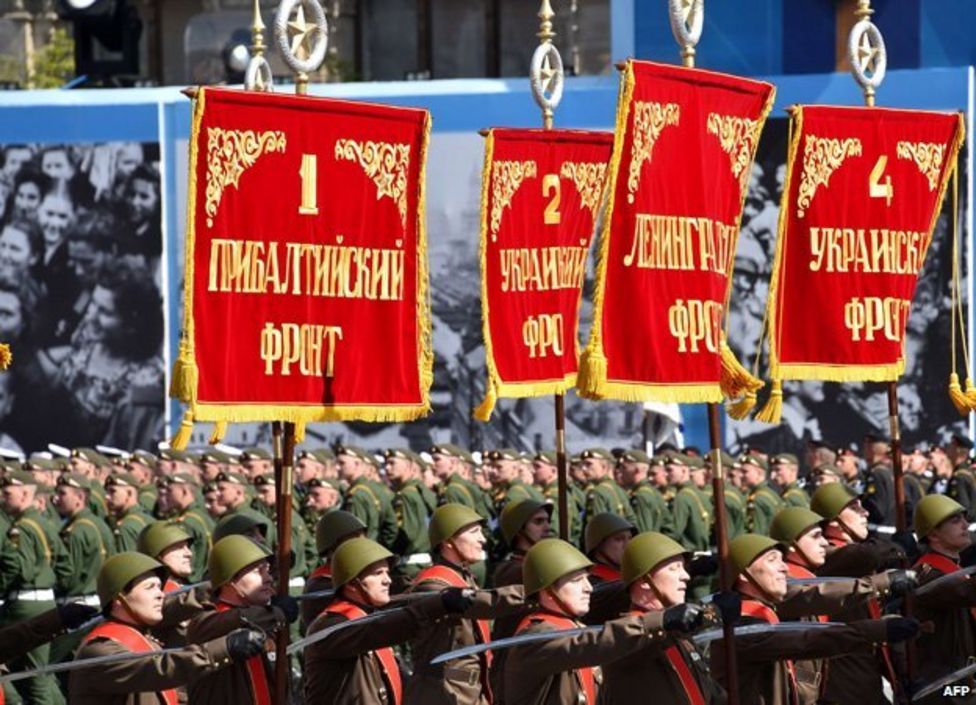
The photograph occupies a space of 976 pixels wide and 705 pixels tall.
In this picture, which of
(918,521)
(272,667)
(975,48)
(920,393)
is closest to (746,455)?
(920,393)

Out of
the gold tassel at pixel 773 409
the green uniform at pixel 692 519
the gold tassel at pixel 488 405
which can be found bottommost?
the green uniform at pixel 692 519

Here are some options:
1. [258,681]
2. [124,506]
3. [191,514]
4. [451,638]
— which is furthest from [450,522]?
[124,506]

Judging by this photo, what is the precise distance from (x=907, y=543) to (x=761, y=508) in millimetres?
7246

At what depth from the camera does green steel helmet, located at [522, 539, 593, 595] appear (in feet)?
35.9

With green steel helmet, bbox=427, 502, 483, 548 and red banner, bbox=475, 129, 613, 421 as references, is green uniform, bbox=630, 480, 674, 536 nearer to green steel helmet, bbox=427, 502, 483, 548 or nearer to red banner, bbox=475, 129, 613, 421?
red banner, bbox=475, 129, 613, 421

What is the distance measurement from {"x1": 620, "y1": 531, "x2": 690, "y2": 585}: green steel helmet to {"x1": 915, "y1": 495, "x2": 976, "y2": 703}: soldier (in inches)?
99.4

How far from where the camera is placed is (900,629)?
10773mm

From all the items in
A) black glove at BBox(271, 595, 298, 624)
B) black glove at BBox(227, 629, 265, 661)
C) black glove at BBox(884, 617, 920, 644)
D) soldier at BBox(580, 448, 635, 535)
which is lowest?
soldier at BBox(580, 448, 635, 535)

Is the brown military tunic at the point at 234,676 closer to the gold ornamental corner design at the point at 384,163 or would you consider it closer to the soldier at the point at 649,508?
the gold ornamental corner design at the point at 384,163

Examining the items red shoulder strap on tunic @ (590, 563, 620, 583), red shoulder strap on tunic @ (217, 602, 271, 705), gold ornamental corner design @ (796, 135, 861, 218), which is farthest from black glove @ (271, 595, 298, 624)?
gold ornamental corner design @ (796, 135, 861, 218)

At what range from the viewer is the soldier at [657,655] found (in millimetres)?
10703

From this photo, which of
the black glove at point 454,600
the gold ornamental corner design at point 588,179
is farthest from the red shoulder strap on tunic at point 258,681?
the gold ornamental corner design at point 588,179

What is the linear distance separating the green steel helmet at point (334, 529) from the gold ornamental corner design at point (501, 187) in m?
1.87

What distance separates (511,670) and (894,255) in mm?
3621
